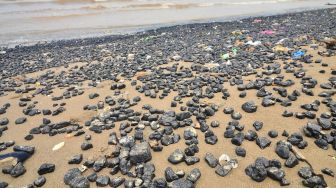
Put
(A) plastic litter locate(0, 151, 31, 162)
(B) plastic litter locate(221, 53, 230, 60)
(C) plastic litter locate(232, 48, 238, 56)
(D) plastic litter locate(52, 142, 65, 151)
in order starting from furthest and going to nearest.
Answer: (C) plastic litter locate(232, 48, 238, 56) < (B) plastic litter locate(221, 53, 230, 60) < (D) plastic litter locate(52, 142, 65, 151) < (A) plastic litter locate(0, 151, 31, 162)

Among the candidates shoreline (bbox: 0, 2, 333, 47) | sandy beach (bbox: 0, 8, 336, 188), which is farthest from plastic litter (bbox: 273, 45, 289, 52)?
shoreline (bbox: 0, 2, 333, 47)

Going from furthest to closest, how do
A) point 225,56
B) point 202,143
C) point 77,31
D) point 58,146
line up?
point 77,31, point 225,56, point 58,146, point 202,143

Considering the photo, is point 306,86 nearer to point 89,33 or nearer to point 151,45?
point 151,45

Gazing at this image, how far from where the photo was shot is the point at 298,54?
29.7 ft

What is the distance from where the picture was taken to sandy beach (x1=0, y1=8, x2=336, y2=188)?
175 inches

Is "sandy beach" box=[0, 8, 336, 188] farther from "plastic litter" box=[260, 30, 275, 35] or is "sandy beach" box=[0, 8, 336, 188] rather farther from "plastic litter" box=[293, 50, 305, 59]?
"plastic litter" box=[260, 30, 275, 35]

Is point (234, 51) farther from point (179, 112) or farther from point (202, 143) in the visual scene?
A: point (202, 143)

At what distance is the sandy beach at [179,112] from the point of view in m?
4.45

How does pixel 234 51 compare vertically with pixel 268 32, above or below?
below

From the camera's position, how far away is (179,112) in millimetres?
6176

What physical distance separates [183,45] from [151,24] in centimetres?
952

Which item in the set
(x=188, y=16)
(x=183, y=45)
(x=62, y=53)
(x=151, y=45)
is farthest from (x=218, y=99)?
(x=188, y=16)

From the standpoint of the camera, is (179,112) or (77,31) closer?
(179,112)

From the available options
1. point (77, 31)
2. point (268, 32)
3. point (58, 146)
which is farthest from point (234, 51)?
point (77, 31)
